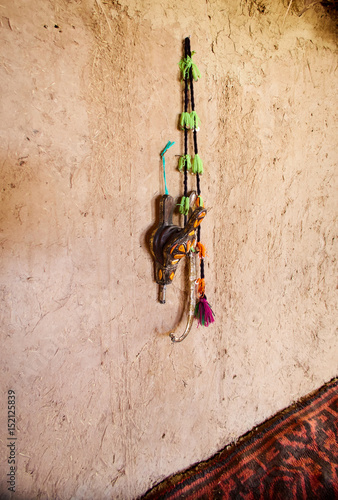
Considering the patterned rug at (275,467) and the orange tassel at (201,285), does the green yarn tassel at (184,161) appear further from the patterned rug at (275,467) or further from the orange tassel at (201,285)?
the patterned rug at (275,467)

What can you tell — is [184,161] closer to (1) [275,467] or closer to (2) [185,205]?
(2) [185,205]

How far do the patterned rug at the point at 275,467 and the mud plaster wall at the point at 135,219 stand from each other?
0.17 feet

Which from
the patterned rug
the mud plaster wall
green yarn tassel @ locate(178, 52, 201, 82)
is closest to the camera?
the mud plaster wall

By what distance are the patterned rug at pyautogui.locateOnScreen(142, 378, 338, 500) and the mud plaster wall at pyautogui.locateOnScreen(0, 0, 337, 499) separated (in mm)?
52

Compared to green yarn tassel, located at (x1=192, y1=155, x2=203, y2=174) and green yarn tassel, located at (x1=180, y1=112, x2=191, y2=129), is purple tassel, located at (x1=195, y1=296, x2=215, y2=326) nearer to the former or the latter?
green yarn tassel, located at (x1=192, y1=155, x2=203, y2=174)

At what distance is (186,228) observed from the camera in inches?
23.5

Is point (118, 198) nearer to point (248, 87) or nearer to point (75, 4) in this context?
point (75, 4)

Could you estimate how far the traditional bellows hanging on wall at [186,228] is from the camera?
605 millimetres

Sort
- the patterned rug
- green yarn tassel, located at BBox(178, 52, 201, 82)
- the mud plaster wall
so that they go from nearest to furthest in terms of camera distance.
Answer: the mud plaster wall < green yarn tassel, located at BBox(178, 52, 201, 82) < the patterned rug

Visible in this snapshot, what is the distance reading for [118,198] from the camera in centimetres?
62

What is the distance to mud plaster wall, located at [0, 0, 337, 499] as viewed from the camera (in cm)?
52

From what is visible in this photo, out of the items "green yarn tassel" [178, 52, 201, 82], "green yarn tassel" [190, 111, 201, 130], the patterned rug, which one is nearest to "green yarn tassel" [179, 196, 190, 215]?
"green yarn tassel" [190, 111, 201, 130]

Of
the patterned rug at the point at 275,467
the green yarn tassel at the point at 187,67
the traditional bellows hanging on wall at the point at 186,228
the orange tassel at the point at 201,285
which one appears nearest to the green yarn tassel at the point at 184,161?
the traditional bellows hanging on wall at the point at 186,228

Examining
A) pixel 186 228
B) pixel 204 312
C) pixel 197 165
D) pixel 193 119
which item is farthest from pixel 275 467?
pixel 193 119
